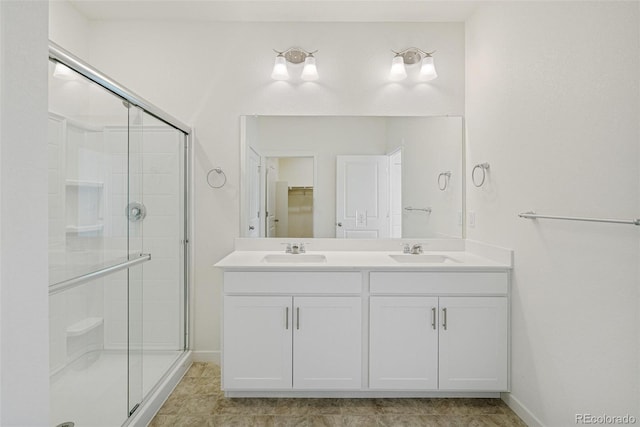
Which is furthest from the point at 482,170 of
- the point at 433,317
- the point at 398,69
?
the point at 433,317

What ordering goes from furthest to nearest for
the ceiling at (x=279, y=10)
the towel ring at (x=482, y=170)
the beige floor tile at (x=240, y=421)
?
the ceiling at (x=279, y=10), the towel ring at (x=482, y=170), the beige floor tile at (x=240, y=421)

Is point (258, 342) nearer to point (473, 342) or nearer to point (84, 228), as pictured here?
point (84, 228)

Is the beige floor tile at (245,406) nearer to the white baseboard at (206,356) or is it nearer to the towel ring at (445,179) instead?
the white baseboard at (206,356)

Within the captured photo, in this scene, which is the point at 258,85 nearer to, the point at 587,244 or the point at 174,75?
the point at 174,75

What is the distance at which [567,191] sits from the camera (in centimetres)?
174

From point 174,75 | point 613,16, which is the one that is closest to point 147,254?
point 174,75

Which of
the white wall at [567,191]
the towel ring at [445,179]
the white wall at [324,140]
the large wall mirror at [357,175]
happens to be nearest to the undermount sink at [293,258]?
the large wall mirror at [357,175]

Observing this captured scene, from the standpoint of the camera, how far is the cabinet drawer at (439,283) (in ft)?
7.33

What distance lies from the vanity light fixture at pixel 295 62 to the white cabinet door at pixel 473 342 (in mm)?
1794

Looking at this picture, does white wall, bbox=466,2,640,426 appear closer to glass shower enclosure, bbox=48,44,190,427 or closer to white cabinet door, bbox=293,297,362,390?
white cabinet door, bbox=293,297,362,390

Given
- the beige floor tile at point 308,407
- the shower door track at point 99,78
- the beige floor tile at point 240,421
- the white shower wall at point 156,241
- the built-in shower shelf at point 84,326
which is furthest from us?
the beige floor tile at point 308,407

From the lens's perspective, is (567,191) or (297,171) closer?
(567,191)

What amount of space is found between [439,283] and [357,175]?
3.33ft

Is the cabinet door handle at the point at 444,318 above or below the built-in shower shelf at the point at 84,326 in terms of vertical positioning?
below
